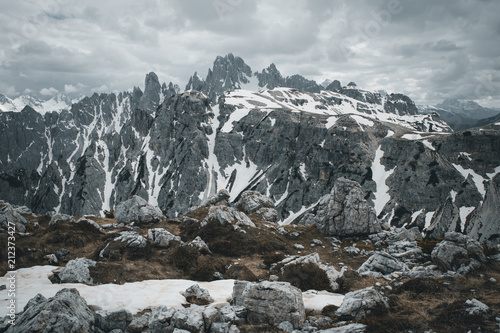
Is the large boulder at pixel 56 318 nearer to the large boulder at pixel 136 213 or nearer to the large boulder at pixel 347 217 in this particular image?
the large boulder at pixel 136 213

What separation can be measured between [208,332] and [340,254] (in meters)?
26.8

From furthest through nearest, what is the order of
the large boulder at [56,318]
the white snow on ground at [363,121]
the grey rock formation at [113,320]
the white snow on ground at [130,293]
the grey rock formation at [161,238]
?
the white snow on ground at [363,121], the grey rock formation at [161,238], the white snow on ground at [130,293], the grey rock formation at [113,320], the large boulder at [56,318]

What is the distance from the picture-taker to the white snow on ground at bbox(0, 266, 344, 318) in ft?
53.8

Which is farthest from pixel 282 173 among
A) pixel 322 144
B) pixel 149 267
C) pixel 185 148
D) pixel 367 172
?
pixel 149 267

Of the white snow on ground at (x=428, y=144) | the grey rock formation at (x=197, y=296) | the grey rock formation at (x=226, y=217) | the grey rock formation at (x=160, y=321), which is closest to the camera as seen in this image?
the grey rock formation at (x=160, y=321)

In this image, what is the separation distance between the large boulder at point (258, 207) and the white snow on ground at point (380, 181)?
8903 cm

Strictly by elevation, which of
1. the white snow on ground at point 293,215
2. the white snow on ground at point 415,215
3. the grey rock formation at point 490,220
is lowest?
the white snow on ground at point 293,215

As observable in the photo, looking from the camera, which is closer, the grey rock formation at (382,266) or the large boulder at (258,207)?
the grey rock formation at (382,266)

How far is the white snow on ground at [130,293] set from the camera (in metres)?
16.4

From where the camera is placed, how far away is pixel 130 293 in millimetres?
18156

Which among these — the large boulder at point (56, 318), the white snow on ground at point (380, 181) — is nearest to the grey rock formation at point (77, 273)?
the large boulder at point (56, 318)

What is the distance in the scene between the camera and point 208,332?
43.1 ft

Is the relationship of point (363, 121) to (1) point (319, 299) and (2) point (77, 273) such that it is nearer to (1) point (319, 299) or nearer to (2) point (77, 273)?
(1) point (319, 299)

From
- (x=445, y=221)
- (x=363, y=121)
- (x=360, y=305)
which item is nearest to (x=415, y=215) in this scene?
(x=445, y=221)
